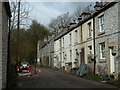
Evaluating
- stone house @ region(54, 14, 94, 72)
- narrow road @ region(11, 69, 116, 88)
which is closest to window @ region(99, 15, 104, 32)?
stone house @ region(54, 14, 94, 72)

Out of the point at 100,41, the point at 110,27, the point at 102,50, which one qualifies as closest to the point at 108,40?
the point at 110,27

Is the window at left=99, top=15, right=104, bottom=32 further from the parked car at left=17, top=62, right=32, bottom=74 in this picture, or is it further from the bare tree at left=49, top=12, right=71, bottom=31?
the bare tree at left=49, top=12, right=71, bottom=31

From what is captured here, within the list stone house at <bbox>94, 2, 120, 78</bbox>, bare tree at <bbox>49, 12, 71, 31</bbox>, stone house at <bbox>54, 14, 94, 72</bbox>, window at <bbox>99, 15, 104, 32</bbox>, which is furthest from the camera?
bare tree at <bbox>49, 12, 71, 31</bbox>

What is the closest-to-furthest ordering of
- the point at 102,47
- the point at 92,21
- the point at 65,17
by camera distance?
the point at 102,47, the point at 92,21, the point at 65,17

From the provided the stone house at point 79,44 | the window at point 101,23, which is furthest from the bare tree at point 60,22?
the window at point 101,23

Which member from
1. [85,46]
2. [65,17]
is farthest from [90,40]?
[65,17]

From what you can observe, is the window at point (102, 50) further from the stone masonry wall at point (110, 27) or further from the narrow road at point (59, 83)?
the narrow road at point (59, 83)

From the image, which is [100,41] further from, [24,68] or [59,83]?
[24,68]

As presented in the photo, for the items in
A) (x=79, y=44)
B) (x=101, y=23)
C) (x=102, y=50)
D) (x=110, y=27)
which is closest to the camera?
(x=110, y=27)

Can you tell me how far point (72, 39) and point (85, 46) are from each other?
20.4ft

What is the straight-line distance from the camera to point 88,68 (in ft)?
75.4

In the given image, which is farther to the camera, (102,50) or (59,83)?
(102,50)

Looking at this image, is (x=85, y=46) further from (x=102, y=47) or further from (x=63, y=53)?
(x=63, y=53)

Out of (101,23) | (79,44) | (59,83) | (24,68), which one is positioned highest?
(101,23)
